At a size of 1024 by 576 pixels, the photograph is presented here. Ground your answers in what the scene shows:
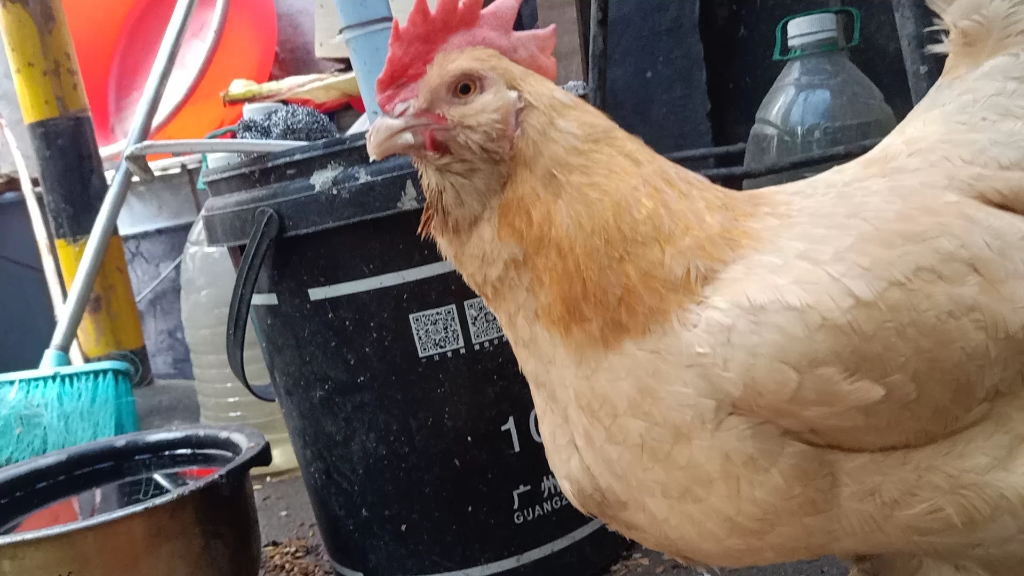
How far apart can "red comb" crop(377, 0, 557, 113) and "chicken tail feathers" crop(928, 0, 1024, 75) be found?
1.40ft

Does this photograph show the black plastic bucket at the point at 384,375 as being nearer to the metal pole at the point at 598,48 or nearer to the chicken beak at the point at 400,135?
the chicken beak at the point at 400,135

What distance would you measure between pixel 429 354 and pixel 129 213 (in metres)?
2.07

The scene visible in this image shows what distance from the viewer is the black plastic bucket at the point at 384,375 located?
34.8 inches

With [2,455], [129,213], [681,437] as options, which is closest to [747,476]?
[681,437]

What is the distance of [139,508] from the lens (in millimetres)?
840

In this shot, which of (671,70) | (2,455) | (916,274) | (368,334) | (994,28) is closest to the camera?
(916,274)

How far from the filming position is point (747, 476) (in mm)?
548

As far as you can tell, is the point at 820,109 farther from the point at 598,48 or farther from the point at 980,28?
the point at 980,28

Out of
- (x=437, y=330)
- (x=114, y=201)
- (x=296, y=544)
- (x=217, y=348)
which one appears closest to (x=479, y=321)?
(x=437, y=330)

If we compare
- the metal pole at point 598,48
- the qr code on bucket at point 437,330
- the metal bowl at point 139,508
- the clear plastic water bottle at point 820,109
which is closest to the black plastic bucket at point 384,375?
the qr code on bucket at point 437,330

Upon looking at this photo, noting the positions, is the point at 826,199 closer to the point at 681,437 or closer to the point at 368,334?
the point at 681,437

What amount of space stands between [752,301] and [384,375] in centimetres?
58

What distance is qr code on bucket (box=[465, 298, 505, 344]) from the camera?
3.11ft

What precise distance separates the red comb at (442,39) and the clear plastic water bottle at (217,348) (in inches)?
54.2
